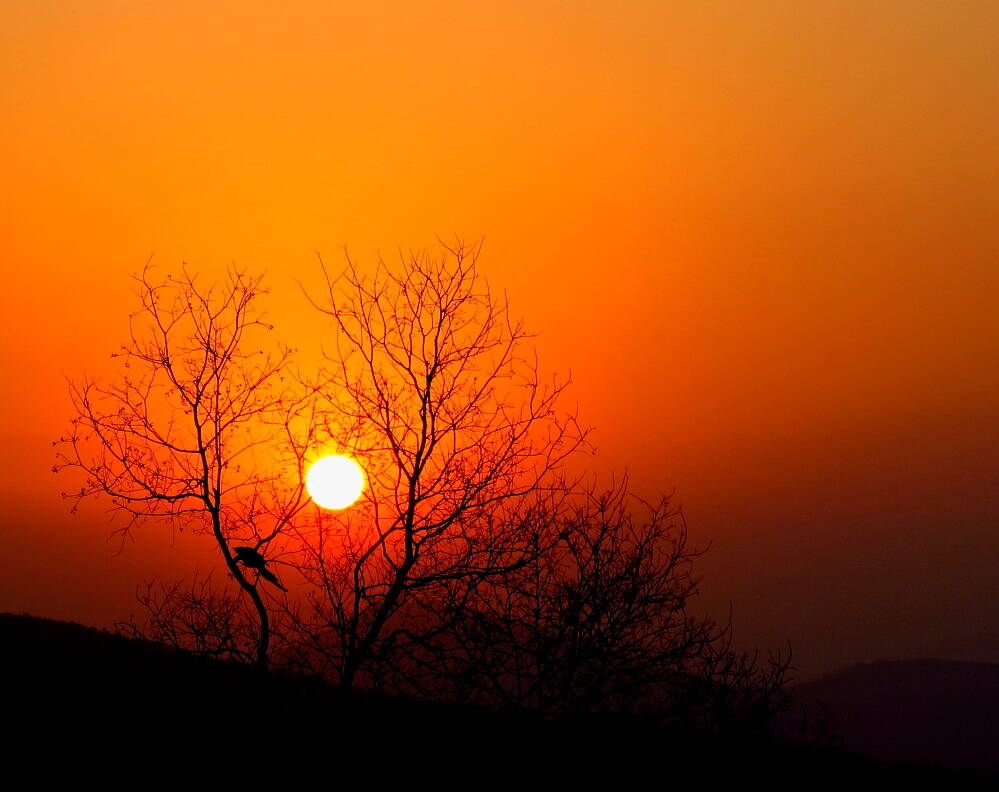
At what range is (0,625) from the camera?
47.2 feet

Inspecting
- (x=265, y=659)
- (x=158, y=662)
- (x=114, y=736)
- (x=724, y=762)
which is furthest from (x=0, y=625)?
(x=724, y=762)

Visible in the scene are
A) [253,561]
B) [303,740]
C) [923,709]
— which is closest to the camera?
[303,740]

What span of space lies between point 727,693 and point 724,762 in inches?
101

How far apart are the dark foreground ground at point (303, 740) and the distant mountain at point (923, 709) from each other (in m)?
67.8

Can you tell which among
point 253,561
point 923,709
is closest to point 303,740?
point 253,561

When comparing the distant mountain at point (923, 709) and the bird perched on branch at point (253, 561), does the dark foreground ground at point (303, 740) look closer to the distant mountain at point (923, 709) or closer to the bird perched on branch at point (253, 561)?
the bird perched on branch at point (253, 561)

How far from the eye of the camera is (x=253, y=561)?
14344 millimetres

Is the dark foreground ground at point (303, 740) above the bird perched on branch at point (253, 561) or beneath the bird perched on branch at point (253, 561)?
beneath

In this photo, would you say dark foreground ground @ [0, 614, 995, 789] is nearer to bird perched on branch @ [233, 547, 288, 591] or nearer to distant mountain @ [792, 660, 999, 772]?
bird perched on branch @ [233, 547, 288, 591]

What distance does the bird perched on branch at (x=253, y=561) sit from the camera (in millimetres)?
14320

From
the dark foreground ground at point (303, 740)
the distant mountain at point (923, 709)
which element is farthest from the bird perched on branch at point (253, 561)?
the distant mountain at point (923, 709)

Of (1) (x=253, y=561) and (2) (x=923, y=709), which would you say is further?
(2) (x=923, y=709)

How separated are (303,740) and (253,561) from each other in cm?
431

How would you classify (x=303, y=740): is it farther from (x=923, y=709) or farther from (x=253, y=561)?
(x=923, y=709)
